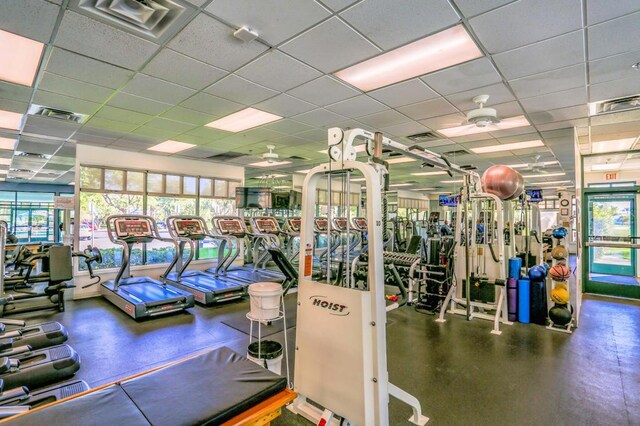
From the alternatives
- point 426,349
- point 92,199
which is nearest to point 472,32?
point 426,349

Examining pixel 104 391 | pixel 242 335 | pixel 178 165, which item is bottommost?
pixel 242 335

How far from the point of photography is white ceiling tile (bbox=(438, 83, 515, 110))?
12.2ft

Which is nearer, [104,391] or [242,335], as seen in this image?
[104,391]

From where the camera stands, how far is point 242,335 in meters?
4.26

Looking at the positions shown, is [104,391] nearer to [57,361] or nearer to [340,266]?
[340,266]

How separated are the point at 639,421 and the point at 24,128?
8403mm

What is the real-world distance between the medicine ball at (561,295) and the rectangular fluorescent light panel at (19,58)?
6459 mm

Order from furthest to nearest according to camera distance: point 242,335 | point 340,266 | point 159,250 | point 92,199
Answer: point 159,250 → point 92,199 → point 242,335 → point 340,266

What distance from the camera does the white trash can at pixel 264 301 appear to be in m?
2.38

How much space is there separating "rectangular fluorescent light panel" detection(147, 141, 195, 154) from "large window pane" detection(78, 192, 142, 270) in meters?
1.24

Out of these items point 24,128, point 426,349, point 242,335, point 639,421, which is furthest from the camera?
point 24,128

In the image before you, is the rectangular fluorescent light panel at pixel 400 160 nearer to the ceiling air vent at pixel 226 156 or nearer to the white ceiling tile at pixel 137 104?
the ceiling air vent at pixel 226 156

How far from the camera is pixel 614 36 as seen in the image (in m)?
2.59

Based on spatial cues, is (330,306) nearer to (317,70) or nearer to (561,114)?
(317,70)
